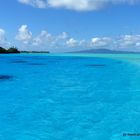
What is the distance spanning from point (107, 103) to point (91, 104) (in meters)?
0.55

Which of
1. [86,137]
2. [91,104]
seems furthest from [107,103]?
[86,137]

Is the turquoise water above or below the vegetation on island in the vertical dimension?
below

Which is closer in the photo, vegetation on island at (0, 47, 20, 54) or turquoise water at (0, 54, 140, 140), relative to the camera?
turquoise water at (0, 54, 140, 140)

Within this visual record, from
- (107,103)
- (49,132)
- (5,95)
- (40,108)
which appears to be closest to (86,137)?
(49,132)

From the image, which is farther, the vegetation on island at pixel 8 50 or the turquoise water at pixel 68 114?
the vegetation on island at pixel 8 50

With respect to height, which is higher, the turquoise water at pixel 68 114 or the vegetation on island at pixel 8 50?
the vegetation on island at pixel 8 50

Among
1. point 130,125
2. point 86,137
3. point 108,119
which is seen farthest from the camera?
point 108,119

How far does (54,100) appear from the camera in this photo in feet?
27.8

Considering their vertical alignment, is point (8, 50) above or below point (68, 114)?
above

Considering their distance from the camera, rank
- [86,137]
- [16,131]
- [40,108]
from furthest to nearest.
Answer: [40,108]
[16,131]
[86,137]

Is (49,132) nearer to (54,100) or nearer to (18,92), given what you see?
(54,100)

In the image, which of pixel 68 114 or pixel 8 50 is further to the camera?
pixel 8 50

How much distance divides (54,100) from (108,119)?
255 centimetres

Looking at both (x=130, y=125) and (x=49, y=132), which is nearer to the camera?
(x=49, y=132)
